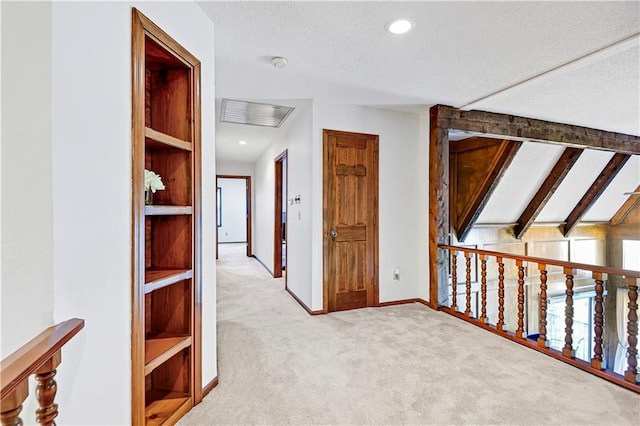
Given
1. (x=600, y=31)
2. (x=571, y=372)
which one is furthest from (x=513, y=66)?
(x=571, y=372)

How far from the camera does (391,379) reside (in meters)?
2.04

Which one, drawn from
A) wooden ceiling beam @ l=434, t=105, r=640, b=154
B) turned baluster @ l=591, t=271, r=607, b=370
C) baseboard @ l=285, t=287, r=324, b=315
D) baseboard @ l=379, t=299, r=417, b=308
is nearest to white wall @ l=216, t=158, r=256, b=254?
baseboard @ l=285, t=287, r=324, b=315

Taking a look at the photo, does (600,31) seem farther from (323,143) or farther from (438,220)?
(323,143)

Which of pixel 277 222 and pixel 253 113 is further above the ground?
pixel 253 113

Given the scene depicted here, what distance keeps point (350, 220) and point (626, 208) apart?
20.7 feet

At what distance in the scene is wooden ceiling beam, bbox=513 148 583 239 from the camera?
451 centimetres

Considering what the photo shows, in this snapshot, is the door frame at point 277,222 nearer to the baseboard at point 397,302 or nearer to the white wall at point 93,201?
the baseboard at point 397,302

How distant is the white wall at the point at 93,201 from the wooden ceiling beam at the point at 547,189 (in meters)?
5.37

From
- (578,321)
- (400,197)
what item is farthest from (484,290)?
(578,321)

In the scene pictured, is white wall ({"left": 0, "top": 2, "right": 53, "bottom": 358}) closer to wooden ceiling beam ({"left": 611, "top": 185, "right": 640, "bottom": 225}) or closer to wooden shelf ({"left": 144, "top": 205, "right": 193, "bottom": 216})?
wooden shelf ({"left": 144, "top": 205, "right": 193, "bottom": 216})

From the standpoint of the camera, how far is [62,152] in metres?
1.05

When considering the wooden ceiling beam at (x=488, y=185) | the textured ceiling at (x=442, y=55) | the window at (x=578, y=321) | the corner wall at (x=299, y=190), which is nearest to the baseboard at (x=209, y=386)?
the corner wall at (x=299, y=190)

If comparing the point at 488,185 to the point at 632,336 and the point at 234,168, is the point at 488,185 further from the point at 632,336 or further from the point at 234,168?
the point at 234,168

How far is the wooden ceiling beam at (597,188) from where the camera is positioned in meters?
5.04
